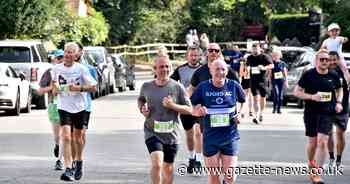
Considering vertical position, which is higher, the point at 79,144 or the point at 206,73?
the point at 206,73

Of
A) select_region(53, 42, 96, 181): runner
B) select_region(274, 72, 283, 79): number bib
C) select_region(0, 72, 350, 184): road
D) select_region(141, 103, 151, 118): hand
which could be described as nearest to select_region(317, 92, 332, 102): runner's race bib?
select_region(0, 72, 350, 184): road

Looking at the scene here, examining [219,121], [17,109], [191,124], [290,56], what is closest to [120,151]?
[191,124]

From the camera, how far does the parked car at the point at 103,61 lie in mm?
34778

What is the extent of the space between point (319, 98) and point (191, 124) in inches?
75.7

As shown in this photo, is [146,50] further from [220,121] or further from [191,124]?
[220,121]

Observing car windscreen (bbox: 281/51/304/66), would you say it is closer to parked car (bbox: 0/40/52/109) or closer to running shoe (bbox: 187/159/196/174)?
parked car (bbox: 0/40/52/109)

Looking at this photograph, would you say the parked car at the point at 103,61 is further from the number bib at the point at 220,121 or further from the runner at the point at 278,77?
the number bib at the point at 220,121

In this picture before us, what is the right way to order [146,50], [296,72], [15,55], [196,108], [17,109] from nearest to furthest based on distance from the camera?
[196,108] → [17,109] → [15,55] → [296,72] → [146,50]

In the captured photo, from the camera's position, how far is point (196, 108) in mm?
10711

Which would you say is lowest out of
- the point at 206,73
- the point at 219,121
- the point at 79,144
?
the point at 79,144

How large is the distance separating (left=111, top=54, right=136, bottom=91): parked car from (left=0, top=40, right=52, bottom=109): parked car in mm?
10640

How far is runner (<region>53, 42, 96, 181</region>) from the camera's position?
13.1 m

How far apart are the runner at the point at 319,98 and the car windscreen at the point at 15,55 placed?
1579 centimetres

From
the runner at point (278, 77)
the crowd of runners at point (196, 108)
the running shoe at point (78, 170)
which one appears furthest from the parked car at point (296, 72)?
the running shoe at point (78, 170)
